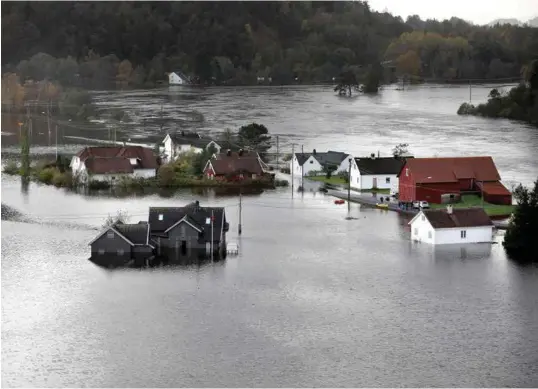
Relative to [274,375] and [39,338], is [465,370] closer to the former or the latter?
[274,375]

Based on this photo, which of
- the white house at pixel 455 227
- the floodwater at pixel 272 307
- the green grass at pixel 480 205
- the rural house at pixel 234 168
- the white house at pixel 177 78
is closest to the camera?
the floodwater at pixel 272 307

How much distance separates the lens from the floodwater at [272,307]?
13.6 feet

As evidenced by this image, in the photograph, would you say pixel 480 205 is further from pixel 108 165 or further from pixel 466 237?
pixel 108 165

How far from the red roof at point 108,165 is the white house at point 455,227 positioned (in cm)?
330

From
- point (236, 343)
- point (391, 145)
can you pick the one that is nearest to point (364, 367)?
point (236, 343)

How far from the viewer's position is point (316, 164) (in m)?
9.14

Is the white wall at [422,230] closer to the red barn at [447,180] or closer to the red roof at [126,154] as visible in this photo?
the red barn at [447,180]

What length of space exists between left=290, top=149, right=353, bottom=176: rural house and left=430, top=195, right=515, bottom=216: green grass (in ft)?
5.54

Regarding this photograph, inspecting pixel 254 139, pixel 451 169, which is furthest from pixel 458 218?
pixel 254 139

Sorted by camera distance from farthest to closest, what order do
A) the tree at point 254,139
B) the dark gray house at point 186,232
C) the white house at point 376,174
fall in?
the tree at point 254,139, the white house at point 376,174, the dark gray house at point 186,232

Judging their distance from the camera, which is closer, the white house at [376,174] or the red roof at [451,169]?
the red roof at [451,169]

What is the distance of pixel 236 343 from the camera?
443 centimetres

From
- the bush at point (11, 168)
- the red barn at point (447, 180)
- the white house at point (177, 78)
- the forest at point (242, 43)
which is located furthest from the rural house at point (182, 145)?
the white house at point (177, 78)

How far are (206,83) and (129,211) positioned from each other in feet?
48.1
